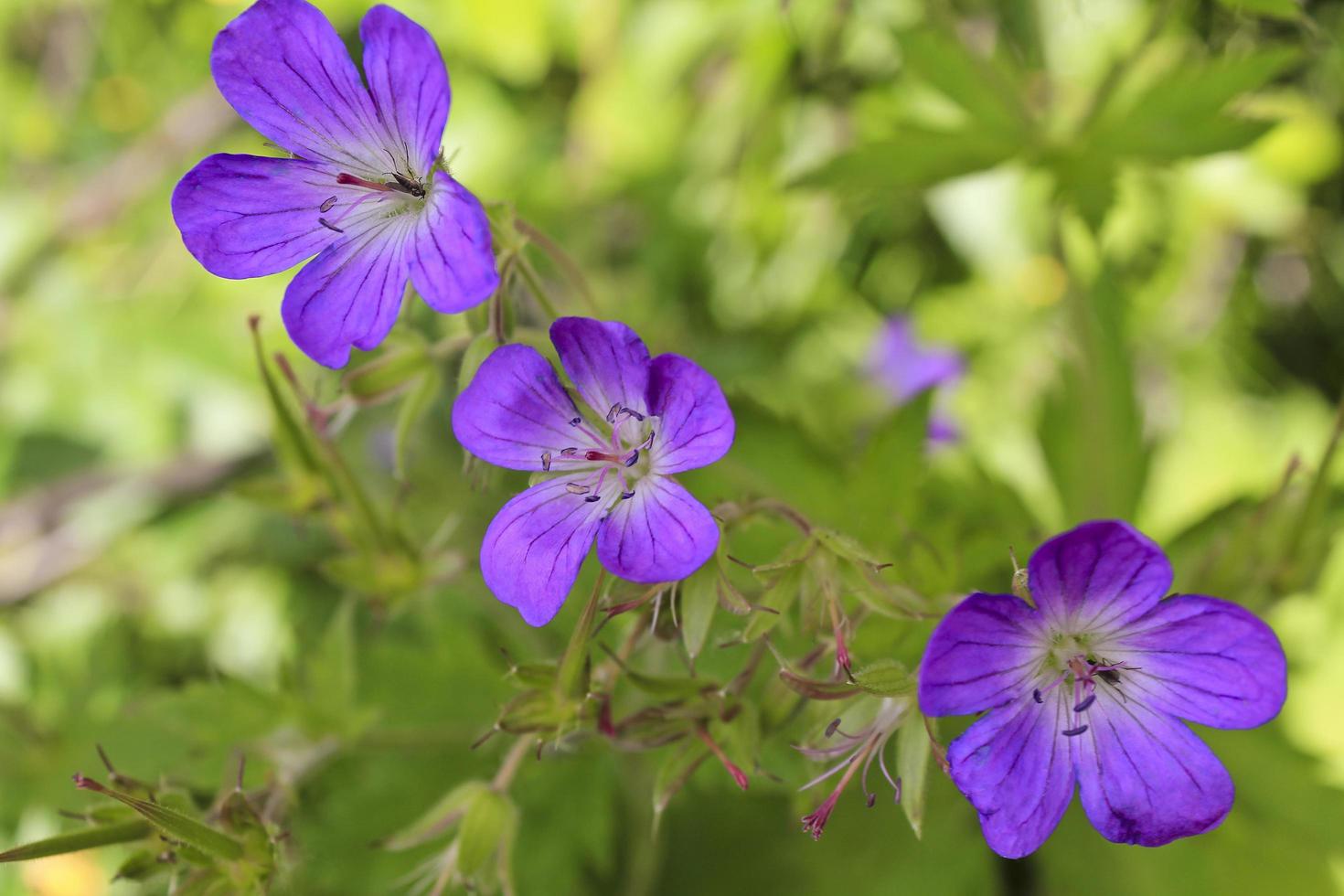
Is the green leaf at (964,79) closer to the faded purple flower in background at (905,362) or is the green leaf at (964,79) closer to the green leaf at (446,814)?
the faded purple flower in background at (905,362)

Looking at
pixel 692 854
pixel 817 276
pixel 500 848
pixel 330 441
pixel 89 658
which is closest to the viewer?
pixel 500 848

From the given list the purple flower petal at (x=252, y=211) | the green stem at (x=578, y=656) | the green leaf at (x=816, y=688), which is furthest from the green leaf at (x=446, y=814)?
the purple flower petal at (x=252, y=211)

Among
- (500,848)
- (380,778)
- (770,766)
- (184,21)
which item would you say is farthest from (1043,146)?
(184,21)

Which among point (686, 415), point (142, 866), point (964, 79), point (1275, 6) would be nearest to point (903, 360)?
point (964, 79)

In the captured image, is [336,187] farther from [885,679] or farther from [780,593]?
[885,679]

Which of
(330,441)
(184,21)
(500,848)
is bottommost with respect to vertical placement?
(500,848)

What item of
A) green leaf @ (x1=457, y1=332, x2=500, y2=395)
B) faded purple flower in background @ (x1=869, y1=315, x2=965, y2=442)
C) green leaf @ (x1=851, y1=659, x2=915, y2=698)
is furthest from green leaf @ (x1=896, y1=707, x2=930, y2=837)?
faded purple flower in background @ (x1=869, y1=315, x2=965, y2=442)

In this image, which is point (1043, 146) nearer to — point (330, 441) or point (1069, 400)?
point (1069, 400)

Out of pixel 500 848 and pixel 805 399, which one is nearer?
pixel 500 848
